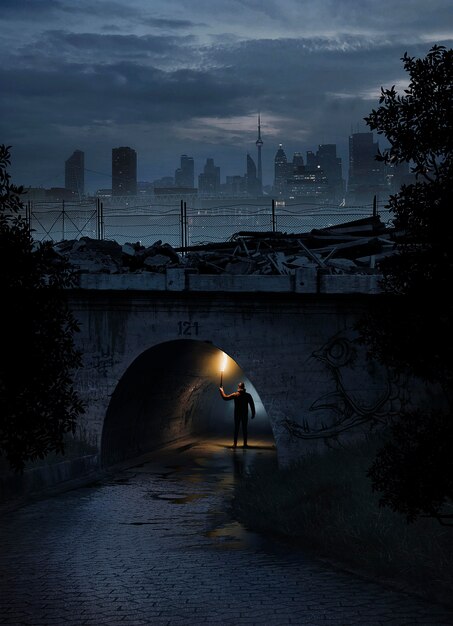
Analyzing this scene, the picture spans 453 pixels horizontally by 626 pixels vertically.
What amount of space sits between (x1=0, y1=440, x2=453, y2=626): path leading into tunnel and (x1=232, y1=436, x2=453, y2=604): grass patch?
44cm

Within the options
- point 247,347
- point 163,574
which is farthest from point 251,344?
point 163,574

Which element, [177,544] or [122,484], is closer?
[177,544]

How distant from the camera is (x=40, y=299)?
1145cm

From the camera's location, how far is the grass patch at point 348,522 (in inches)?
488

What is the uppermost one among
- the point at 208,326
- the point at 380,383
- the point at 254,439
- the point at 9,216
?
the point at 9,216

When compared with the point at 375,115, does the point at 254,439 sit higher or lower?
lower

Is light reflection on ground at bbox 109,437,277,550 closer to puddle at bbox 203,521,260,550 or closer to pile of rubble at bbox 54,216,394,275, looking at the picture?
puddle at bbox 203,521,260,550

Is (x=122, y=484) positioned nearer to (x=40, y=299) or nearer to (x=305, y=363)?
(x=305, y=363)

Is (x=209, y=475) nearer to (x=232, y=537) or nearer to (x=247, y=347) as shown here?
(x=247, y=347)

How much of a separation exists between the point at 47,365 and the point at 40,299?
0.92 m

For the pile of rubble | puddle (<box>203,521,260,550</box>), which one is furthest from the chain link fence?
puddle (<box>203,521,260,550</box>)

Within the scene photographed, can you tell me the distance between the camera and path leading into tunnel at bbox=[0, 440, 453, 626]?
10852 millimetres

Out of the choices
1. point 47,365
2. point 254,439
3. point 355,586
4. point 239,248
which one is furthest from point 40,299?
point 254,439

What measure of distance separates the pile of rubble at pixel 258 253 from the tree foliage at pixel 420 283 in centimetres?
1093
